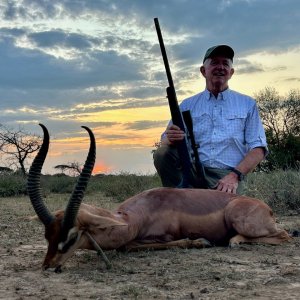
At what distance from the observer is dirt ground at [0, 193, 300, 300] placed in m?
4.54

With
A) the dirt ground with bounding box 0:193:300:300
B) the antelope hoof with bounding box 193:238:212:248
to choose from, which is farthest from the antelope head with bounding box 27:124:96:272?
the antelope hoof with bounding box 193:238:212:248

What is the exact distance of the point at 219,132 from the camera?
7836mm

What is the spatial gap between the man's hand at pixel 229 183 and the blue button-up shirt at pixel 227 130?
46 cm

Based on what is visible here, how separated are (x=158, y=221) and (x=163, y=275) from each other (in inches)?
49.8

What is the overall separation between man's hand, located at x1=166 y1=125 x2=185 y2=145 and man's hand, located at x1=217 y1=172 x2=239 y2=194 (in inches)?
30.3

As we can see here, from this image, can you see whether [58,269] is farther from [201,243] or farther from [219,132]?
[219,132]

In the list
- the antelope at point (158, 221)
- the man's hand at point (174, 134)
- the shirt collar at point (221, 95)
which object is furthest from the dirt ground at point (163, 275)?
the shirt collar at point (221, 95)

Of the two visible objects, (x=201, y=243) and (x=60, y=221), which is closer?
(x=60, y=221)

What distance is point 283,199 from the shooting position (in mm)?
11289

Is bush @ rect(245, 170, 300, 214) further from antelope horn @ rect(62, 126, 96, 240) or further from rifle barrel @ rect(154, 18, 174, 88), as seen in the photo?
antelope horn @ rect(62, 126, 96, 240)

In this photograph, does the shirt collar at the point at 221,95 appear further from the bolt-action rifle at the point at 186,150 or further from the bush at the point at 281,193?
the bush at the point at 281,193

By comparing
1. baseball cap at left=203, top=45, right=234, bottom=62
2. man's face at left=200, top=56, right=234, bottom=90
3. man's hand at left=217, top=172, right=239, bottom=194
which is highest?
baseball cap at left=203, top=45, right=234, bottom=62

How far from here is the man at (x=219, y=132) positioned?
776 cm

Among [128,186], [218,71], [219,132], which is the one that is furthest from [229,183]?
[128,186]
